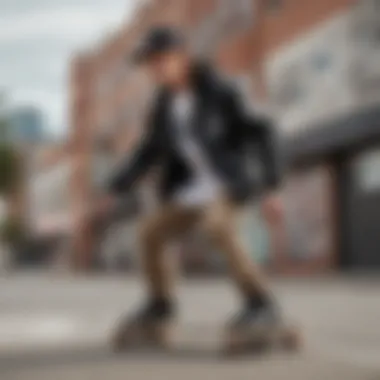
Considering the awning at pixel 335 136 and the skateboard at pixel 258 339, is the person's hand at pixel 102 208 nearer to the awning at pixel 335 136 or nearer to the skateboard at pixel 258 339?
the awning at pixel 335 136

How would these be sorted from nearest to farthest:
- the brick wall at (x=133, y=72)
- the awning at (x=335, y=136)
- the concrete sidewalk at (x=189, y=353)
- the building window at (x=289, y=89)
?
the concrete sidewalk at (x=189, y=353), the awning at (x=335, y=136), the building window at (x=289, y=89), the brick wall at (x=133, y=72)

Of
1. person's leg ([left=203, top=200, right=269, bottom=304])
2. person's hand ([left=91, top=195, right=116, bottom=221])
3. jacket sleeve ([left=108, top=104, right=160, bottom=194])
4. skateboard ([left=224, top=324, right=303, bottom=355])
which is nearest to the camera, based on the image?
skateboard ([left=224, top=324, right=303, bottom=355])

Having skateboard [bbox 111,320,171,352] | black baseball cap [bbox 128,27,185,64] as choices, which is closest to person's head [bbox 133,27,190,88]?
black baseball cap [bbox 128,27,185,64]

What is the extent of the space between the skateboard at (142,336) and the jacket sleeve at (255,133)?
1.17 metres

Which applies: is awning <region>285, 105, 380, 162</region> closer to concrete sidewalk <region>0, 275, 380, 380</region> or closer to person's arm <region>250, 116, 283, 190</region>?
concrete sidewalk <region>0, 275, 380, 380</region>

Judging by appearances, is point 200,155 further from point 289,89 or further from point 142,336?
point 289,89

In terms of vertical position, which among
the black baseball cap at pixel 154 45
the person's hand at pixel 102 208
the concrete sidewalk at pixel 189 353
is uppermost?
the person's hand at pixel 102 208

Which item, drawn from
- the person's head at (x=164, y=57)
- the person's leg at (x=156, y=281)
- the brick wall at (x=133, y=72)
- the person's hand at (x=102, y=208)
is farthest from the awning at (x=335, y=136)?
the person's hand at (x=102, y=208)

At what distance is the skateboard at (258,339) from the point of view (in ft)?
19.6

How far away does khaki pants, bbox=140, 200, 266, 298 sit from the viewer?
6113mm

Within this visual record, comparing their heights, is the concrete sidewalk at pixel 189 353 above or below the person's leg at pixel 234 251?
below

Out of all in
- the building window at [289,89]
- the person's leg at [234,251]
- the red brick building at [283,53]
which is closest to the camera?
the person's leg at [234,251]

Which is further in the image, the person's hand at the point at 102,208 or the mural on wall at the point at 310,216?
the person's hand at the point at 102,208

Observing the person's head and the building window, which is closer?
the person's head
